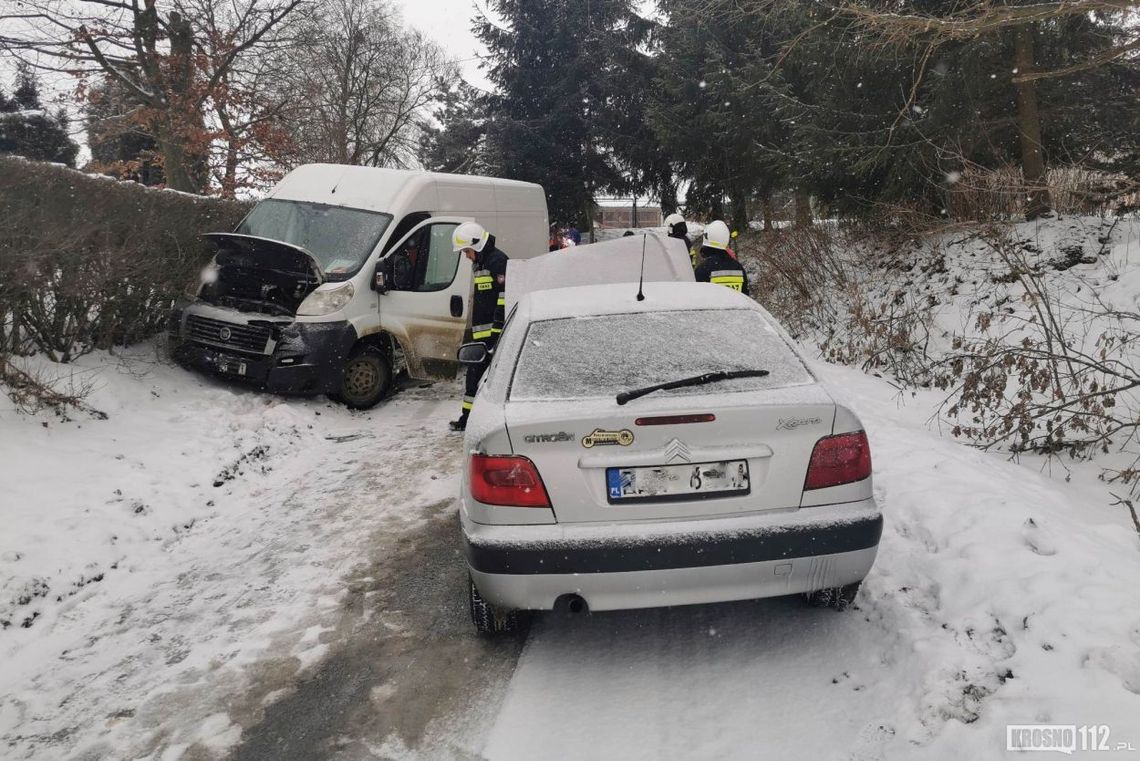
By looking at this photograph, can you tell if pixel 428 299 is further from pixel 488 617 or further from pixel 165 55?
pixel 165 55

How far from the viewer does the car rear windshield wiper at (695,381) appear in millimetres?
3139

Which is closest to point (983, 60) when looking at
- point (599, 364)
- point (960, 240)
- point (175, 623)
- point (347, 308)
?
point (960, 240)

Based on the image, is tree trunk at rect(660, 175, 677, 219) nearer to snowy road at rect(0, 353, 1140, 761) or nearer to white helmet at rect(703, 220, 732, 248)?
white helmet at rect(703, 220, 732, 248)

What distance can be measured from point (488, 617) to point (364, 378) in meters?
5.28

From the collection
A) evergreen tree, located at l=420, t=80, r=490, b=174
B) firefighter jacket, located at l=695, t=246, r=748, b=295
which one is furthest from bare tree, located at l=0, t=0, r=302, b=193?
firefighter jacket, located at l=695, t=246, r=748, b=295

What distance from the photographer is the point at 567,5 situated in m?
27.1

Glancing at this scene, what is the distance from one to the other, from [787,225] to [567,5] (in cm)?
1781

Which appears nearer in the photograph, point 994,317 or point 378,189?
point 994,317

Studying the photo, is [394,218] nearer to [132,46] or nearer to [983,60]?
[983,60]

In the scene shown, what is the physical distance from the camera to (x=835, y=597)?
3.55m

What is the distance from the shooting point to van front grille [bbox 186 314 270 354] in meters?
7.50

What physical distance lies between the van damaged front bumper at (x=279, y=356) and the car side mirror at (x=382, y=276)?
628 mm

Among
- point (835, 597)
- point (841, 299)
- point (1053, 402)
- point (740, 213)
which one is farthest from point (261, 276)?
point (740, 213)

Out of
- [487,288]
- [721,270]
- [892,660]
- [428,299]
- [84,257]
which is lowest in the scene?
[892,660]
